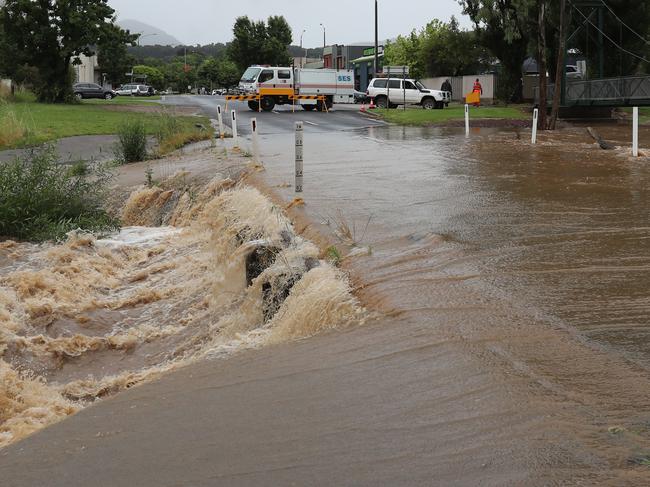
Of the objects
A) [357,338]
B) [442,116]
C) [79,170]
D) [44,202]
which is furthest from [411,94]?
[357,338]

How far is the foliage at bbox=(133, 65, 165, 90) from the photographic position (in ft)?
393

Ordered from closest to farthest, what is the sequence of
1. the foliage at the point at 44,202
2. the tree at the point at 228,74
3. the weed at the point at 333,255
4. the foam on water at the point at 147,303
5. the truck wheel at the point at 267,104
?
the foam on water at the point at 147,303, the weed at the point at 333,255, the foliage at the point at 44,202, the truck wheel at the point at 267,104, the tree at the point at 228,74

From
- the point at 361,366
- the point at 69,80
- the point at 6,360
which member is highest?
the point at 69,80

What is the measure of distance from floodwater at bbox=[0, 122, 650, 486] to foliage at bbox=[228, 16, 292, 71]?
73.5 m

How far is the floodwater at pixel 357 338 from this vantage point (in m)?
3.88

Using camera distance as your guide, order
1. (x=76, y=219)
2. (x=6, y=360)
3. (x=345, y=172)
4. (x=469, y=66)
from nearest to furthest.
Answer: (x=6, y=360) < (x=76, y=219) < (x=345, y=172) < (x=469, y=66)

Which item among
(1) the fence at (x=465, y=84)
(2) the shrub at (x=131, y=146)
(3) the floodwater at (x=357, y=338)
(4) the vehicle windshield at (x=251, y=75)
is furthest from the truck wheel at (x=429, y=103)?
(3) the floodwater at (x=357, y=338)

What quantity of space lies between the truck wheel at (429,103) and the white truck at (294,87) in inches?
186

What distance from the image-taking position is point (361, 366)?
508 centimetres

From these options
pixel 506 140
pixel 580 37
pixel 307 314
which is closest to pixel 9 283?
pixel 307 314

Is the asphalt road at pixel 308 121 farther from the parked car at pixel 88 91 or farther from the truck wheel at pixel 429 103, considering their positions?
the parked car at pixel 88 91

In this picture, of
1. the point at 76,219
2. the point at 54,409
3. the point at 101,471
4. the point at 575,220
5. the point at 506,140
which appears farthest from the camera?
the point at 506,140

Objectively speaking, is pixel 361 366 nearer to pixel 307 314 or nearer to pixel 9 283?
pixel 307 314

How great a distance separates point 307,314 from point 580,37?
118 ft
